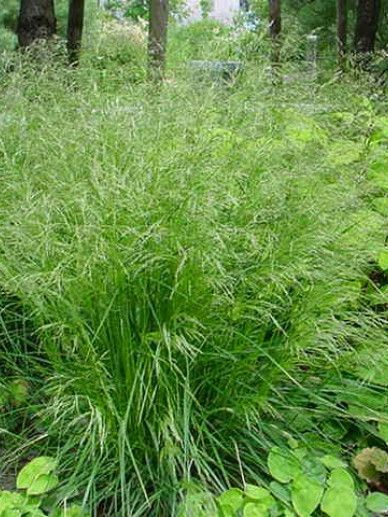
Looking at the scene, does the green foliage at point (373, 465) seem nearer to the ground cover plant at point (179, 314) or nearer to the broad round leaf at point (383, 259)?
the ground cover plant at point (179, 314)

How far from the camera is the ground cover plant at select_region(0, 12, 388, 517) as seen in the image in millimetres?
1815

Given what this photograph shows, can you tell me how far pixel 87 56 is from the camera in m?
4.06

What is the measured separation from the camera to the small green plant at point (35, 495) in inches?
68.2

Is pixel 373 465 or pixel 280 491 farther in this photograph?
pixel 373 465

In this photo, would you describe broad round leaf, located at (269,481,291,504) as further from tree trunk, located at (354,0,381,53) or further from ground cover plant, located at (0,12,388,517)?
tree trunk, located at (354,0,381,53)

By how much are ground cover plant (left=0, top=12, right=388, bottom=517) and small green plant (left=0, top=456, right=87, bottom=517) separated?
4cm

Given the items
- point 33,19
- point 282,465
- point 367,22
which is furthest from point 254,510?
point 367,22

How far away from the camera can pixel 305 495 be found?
1718mm

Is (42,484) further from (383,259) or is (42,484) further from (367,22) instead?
(367,22)

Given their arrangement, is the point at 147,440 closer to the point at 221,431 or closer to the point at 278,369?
the point at 221,431

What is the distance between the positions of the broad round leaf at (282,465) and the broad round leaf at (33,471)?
0.53 m

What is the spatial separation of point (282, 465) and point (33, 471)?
607mm

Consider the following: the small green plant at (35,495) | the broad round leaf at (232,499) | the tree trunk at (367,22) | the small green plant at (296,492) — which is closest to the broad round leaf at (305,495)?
the small green plant at (296,492)

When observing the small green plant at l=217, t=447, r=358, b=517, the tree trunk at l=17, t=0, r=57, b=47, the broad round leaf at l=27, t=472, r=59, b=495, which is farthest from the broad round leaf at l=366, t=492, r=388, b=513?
the tree trunk at l=17, t=0, r=57, b=47
